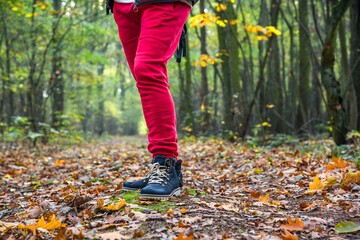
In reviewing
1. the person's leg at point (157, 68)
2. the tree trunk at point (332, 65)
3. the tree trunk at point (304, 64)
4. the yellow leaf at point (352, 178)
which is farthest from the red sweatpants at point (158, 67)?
the tree trunk at point (304, 64)

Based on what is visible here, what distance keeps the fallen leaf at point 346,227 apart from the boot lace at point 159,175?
3.90 ft

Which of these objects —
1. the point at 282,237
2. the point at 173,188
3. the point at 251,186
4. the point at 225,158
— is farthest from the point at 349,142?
the point at 282,237

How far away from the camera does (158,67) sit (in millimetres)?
2807

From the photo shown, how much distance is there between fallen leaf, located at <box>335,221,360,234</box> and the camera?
6.82ft

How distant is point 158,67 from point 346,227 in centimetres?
157

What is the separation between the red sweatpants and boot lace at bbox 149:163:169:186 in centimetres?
10

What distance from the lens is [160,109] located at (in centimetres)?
281

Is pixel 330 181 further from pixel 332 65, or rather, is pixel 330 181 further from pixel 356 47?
pixel 356 47

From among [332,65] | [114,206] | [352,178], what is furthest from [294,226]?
[332,65]

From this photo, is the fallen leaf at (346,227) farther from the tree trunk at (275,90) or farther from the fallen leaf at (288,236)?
the tree trunk at (275,90)

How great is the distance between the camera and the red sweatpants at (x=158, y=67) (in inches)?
109

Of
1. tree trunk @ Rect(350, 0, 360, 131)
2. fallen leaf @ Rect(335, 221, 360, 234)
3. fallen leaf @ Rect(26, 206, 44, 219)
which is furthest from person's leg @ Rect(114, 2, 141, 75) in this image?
tree trunk @ Rect(350, 0, 360, 131)

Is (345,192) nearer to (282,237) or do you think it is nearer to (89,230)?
(282,237)

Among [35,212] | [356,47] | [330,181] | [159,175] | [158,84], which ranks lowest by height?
[330,181]
